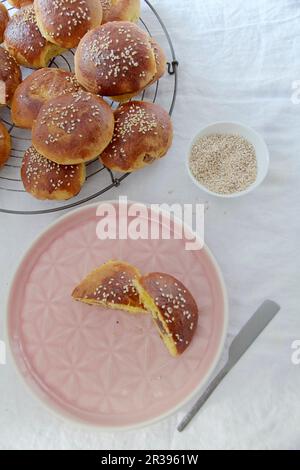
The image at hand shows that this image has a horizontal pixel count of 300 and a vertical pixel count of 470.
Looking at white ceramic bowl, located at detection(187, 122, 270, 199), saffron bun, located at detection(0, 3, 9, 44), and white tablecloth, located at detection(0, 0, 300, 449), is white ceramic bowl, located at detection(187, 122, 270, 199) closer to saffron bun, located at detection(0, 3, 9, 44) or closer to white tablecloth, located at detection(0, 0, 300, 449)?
white tablecloth, located at detection(0, 0, 300, 449)

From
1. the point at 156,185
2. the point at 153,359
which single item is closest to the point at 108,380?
the point at 153,359

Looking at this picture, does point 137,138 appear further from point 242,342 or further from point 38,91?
point 242,342

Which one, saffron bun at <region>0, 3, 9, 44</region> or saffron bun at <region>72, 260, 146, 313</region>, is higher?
saffron bun at <region>0, 3, 9, 44</region>

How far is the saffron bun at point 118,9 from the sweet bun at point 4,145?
15.3 inches

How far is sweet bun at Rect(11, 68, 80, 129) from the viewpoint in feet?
3.60

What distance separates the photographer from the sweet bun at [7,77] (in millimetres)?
1142

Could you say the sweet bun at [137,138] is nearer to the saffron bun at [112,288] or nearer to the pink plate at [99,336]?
the pink plate at [99,336]

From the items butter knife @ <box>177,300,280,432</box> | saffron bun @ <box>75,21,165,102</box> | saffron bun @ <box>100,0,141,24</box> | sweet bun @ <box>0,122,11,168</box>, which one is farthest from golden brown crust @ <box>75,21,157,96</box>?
butter knife @ <box>177,300,280,432</box>

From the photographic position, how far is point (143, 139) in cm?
105

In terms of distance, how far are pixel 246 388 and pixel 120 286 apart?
1.23 feet

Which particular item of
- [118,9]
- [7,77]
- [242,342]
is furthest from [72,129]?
[242,342]

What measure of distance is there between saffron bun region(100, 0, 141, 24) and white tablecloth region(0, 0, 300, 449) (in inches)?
6.9

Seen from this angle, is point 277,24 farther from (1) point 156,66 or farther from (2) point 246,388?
(2) point 246,388

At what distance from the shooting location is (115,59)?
1036 mm
